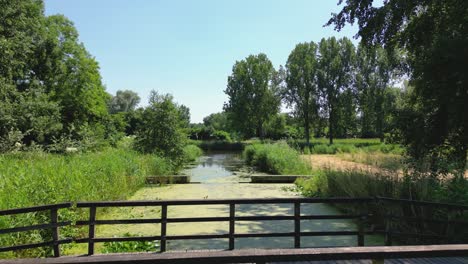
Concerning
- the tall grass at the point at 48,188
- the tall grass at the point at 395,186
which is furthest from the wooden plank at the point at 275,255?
the tall grass at the point at 395,186

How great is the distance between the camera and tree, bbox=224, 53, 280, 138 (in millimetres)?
53688

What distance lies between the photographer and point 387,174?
347 inches

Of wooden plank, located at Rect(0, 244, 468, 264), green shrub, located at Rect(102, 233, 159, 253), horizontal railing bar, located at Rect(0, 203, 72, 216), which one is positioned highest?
wooden plank, located at Rect(0, 244, 468, 264)

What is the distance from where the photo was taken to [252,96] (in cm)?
5425

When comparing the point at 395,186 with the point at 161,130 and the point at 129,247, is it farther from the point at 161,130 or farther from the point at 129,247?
the point at 161,130

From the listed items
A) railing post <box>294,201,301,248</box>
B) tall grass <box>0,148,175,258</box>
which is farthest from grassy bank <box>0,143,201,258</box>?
railing post <box>294,201,301,248</box>

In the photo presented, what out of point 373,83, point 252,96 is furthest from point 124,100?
point 373,83

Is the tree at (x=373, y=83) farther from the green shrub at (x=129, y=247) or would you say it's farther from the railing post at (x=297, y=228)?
the green shrub at (x=129, y=247)

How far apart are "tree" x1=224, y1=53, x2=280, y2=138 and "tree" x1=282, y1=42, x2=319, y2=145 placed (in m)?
6.70

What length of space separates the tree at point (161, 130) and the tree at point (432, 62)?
11112 millimetres

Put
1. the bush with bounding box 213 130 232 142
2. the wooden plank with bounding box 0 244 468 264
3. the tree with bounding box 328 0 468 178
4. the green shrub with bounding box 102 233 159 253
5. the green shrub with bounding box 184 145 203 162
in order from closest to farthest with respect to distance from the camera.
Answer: the wooden plank with bounding box 0 244 468 264, the green shrub with bounding box 102 233 159 253, the tree with bounding box 328 0 468 178, the green shrub with bounding box 184 145 203 162, the bush with bounding box 213 130 232 142

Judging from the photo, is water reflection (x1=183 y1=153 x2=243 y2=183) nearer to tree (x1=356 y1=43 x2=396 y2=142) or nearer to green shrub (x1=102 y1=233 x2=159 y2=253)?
green shrub (x1=102 y1=233 x2=159 y2=253)

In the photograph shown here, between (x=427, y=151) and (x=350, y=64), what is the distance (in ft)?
128

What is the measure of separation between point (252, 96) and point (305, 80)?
418 inches
